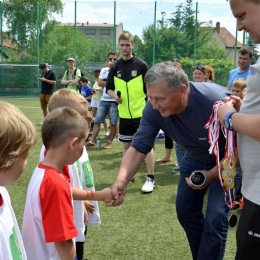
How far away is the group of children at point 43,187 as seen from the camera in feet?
5.06

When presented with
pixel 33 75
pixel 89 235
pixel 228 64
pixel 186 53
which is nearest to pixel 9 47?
pixel 33 75

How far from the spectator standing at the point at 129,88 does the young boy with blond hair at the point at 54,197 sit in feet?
12.3

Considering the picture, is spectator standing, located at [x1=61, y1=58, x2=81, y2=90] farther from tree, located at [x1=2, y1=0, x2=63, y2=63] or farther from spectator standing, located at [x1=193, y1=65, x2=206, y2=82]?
tree, located at [x1=2, y1=0, x2=63, y2=63]

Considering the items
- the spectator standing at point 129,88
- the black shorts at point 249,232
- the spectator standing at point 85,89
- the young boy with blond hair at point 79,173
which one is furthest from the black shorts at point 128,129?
the spectator standing at point 85,89

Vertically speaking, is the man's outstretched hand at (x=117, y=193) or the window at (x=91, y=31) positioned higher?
the window at (x=91, y=31)

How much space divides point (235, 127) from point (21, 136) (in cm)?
108

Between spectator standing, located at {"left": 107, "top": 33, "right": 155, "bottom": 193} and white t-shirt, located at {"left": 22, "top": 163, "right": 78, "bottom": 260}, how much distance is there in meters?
4.01

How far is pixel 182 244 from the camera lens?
153 inches

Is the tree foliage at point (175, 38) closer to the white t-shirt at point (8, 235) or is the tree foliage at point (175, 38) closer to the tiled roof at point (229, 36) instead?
the tiled roof at point (229, 36)

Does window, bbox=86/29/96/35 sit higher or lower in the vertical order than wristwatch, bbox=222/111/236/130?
higher

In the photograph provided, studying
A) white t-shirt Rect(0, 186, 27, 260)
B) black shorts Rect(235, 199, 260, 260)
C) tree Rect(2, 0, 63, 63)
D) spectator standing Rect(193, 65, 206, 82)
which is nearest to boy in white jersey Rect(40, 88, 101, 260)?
white t-shirt Rect(0, 186, 27, 260)

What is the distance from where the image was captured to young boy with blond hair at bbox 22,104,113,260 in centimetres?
200

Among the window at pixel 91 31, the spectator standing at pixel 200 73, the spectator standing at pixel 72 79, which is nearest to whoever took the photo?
the spectator standing at pixel 200 73

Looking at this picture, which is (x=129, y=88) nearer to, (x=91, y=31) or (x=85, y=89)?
(x=85, y=89)
